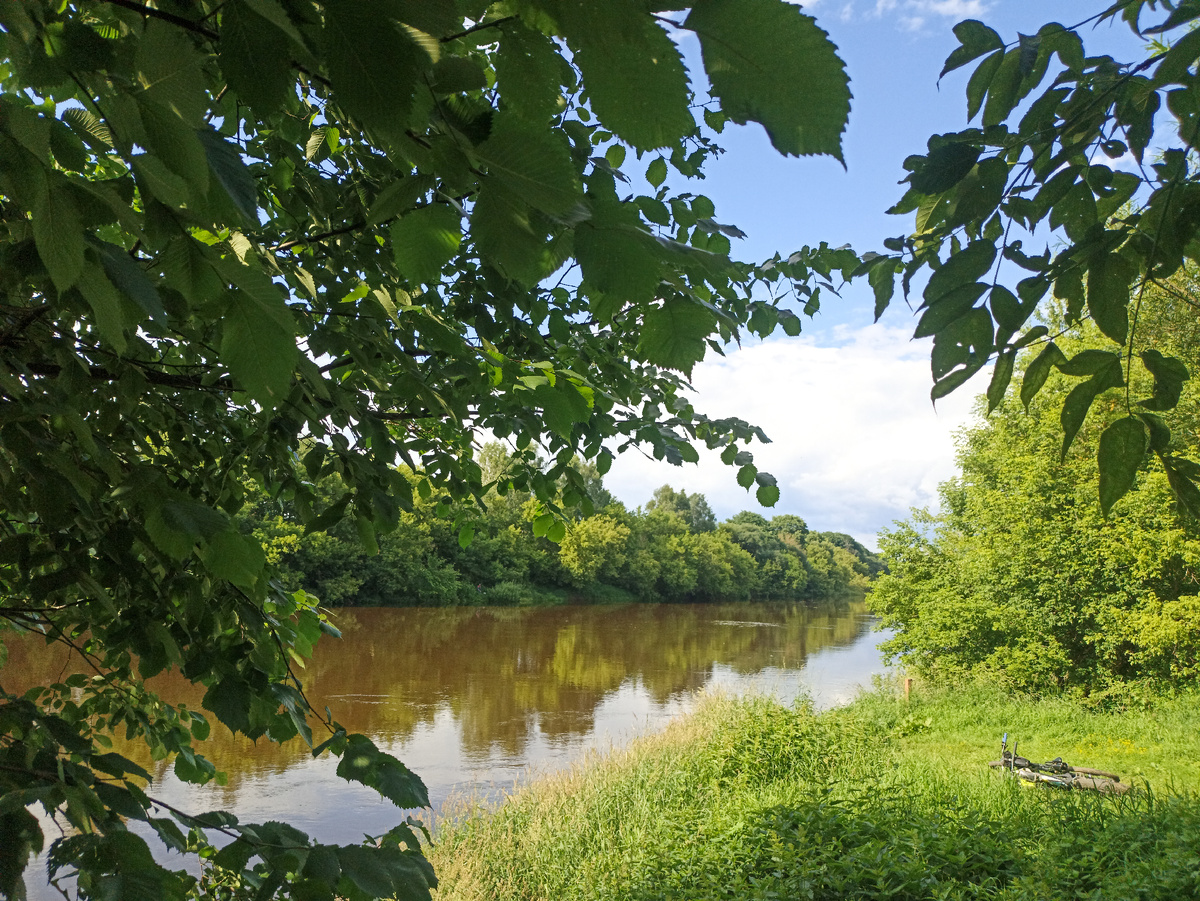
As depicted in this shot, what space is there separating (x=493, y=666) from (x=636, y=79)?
2051 centimetres

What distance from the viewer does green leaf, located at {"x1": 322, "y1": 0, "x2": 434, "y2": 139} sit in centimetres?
37

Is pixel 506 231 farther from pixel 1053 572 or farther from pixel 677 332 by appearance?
pixel 1053 572

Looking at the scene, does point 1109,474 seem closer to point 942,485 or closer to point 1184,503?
point 1184,503

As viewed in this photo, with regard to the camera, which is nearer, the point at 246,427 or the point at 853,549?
the point at 246,427

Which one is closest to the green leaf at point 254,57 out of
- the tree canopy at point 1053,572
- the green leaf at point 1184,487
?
the green leaf at point 1184,487

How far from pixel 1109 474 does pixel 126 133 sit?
3.56 ft

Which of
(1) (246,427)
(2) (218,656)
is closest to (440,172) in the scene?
(2) (218,656)

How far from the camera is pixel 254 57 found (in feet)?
1.45

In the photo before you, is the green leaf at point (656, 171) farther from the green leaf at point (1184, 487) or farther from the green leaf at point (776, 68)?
the green leaf at point (776, 68)

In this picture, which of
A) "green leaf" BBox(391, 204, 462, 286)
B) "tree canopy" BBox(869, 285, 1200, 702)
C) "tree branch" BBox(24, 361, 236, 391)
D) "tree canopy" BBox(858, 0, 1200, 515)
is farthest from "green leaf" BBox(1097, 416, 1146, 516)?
Result: "tree canopy" BBox(869, 285, 1200, 702)

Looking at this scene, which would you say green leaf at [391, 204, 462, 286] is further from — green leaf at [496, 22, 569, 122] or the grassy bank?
the grassy bank

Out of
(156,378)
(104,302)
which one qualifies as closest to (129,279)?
(104,302)

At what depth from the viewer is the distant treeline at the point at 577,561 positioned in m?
30.7

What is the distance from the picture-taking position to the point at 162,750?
7.82ft
